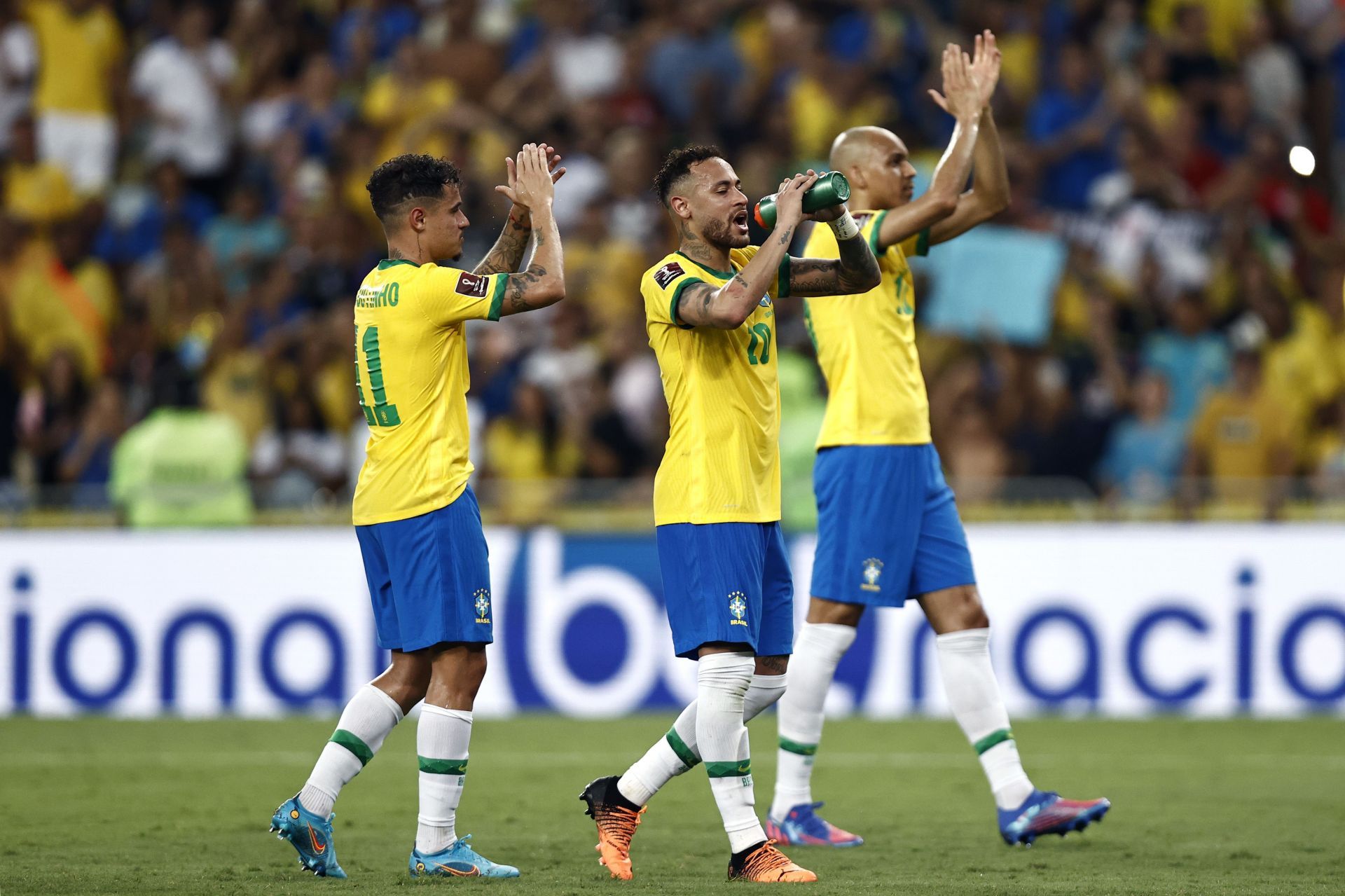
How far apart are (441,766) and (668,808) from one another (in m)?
2.41

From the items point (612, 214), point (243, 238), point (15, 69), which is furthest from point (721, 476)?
point (15, 69)

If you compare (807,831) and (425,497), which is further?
(807,831)

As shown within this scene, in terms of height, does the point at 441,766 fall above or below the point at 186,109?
below

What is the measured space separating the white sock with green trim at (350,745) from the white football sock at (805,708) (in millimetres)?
1847

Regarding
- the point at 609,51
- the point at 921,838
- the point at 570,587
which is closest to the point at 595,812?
the point at 921,838

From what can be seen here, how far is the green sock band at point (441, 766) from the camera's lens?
21.6 ft

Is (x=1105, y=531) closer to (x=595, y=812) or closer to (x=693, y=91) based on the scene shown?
(x=693, y=91)

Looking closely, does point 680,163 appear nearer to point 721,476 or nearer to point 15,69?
point 721,476

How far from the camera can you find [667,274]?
6.59m

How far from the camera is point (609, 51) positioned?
17.2m

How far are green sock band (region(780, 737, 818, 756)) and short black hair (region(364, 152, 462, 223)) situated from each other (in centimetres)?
276

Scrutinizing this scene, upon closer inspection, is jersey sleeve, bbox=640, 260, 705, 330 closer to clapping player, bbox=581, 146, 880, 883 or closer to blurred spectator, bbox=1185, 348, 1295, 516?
clapping player, bbox=581, 146, 880, 883

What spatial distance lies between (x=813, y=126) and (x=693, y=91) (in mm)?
1145

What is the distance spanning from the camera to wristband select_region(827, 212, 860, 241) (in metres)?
6.66
